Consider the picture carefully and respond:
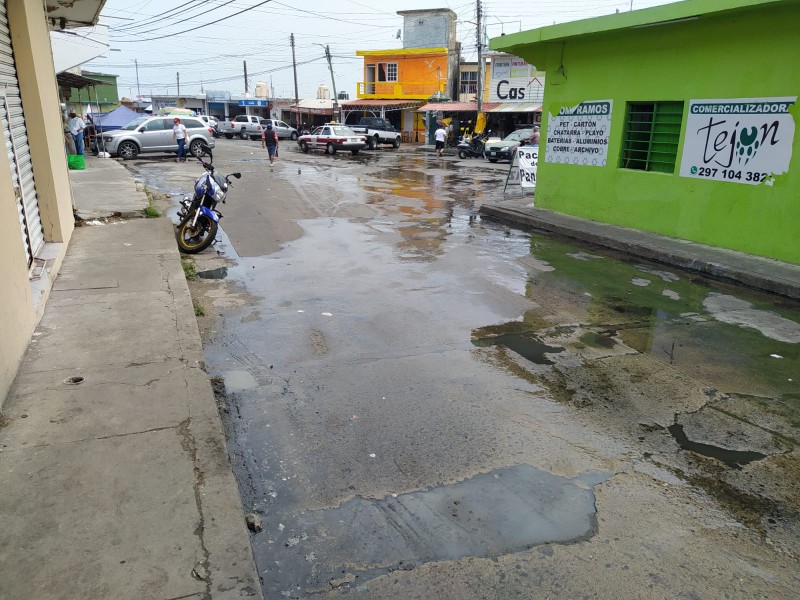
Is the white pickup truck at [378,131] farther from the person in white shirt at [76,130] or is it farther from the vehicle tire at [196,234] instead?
the vehicle tire at [196,234]

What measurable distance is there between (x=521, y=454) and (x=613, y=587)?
1.21 metres

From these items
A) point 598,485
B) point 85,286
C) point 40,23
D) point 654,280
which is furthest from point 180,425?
point 40,23

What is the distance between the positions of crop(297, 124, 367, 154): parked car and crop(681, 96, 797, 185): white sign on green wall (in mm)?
23150

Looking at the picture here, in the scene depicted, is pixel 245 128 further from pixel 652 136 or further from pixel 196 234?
pixel 652 136

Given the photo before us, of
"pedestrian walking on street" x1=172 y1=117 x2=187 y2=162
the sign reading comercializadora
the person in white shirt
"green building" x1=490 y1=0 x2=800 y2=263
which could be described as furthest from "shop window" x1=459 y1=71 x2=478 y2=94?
the sign reading comercializadora

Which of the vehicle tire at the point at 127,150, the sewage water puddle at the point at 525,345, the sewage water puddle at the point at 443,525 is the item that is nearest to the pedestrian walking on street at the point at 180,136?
the vehicle tire at the point at 127,150

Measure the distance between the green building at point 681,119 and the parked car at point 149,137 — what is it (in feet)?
56.7

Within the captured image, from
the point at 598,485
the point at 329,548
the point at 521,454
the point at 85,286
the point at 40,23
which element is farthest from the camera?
the point at 40,23

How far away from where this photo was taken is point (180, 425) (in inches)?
147

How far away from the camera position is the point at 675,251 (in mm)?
9383

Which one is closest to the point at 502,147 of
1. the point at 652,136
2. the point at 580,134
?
the point at 580,134

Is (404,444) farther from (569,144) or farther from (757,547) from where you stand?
(569,144)

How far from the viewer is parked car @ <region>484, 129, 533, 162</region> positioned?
28.2 metres

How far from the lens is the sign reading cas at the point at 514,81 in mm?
36500
